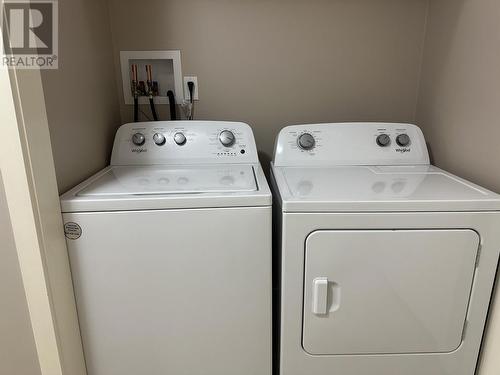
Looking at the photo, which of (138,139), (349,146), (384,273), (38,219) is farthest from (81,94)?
(384,273)

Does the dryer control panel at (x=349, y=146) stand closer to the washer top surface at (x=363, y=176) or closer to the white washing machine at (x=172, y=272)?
the washer top surface at (x=363, y=176)

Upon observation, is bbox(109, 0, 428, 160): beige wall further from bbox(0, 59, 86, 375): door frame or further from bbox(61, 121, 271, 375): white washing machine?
bbox(0, 59, 86, 375): door frame

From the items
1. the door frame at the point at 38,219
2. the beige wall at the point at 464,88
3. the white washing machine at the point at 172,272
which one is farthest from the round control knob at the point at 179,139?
the beige wall at the point at 464,88

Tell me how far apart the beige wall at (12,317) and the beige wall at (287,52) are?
0.87 metres

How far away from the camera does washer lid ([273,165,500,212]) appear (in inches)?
37.3

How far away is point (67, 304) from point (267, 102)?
1134 mm

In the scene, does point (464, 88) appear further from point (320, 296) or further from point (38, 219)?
point (38, 219)

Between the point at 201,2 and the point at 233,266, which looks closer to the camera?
the point at 233,266

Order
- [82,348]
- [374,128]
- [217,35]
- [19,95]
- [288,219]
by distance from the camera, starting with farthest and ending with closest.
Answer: [217,35] → [374,128] → [82,348] → [288,219] → [19,95]

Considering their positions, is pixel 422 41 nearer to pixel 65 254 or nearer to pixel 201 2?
pixel 201 2

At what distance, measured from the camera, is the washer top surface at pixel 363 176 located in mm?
950

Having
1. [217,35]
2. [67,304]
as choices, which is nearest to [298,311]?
[67,304]

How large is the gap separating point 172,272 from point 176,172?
0.41 metres

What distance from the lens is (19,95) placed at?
0.80 meters
